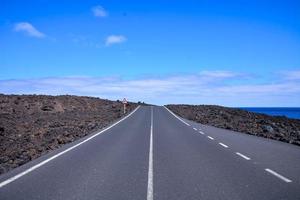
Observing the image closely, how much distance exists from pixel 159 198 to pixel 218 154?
7.05m

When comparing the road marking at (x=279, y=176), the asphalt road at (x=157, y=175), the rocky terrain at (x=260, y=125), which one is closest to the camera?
the asphalt road at (x=157, y=175)

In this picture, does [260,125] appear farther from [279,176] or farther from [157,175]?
[157,175]

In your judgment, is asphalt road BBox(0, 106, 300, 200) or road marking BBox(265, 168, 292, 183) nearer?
asphalt road BBox(0, 106, 300, 200)

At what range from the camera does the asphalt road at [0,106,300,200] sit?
8523mm

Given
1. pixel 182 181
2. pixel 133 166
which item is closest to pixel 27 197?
pixel 182 181

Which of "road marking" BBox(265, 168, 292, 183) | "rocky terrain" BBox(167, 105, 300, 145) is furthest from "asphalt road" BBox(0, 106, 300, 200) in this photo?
"rocky terrain" BBox(167, 105, 300, 145)

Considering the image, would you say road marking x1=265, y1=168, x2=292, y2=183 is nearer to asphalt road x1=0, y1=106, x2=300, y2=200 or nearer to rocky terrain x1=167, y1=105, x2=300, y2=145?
asphalt road x1=0, y1=106, x2=300, y2=200

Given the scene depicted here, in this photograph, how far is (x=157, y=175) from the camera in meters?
10.6

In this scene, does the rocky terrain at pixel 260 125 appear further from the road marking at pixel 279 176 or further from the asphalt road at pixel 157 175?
the road marking at pixel 279 176

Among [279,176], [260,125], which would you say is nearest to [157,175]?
[279,176]

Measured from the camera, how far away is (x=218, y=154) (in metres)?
14.8

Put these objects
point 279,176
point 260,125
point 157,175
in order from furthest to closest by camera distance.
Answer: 1. point 260,125
2. point 157,175
3. point 279,176

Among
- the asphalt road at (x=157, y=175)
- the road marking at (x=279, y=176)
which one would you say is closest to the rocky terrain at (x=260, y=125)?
the asphalt road at (x=157, y=175)

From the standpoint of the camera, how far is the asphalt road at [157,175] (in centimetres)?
852
